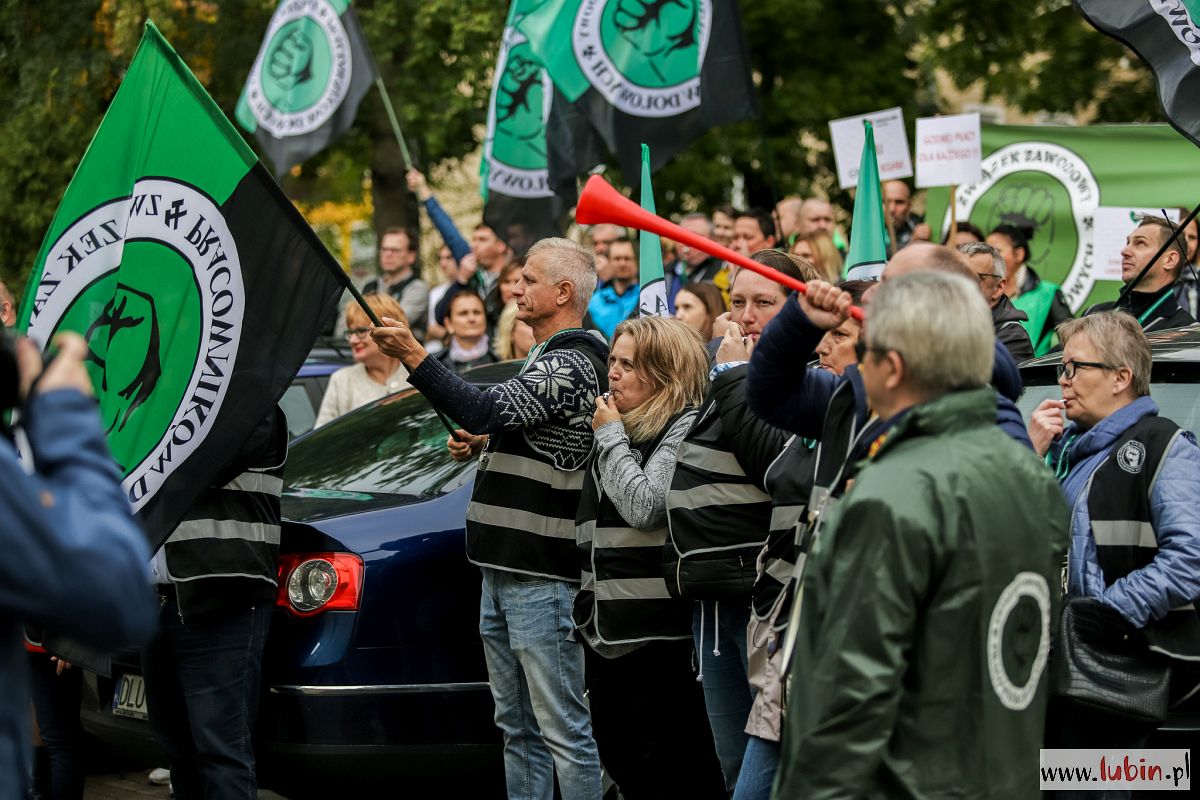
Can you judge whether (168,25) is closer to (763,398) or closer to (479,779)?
(479,779)

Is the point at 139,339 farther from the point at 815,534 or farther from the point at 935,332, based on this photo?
the point at 935,332

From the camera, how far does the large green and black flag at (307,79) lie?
10961mm

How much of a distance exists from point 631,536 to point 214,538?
4.34 feet

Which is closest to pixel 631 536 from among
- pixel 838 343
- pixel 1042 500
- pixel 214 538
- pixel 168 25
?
pixel 838 343

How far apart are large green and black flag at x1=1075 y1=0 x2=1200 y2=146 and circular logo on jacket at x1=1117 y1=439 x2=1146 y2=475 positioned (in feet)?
5.35

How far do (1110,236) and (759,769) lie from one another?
5832 mm

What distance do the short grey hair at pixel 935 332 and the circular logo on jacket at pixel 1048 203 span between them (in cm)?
651

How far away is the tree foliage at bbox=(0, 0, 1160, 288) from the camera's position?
1619cm

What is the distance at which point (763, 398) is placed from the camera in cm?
403

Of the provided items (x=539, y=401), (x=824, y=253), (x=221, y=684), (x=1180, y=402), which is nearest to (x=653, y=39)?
(x=824, y=253)

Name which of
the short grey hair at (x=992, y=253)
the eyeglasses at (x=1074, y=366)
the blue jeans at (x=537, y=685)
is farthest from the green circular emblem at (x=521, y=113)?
the eyeglasses at (x=1074, y=366)

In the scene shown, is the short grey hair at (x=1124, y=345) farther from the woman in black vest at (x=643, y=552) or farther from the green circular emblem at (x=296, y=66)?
the green circular emblem at (x=296, y=66)

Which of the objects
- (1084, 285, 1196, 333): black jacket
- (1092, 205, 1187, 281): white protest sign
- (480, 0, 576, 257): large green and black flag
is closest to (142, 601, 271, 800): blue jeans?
(1084, 285, 1196, 333): black jacket

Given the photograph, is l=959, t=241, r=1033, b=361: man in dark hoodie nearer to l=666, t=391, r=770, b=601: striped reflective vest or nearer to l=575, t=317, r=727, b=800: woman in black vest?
l=575, t=317, r=727, b=800: woman in black vest
